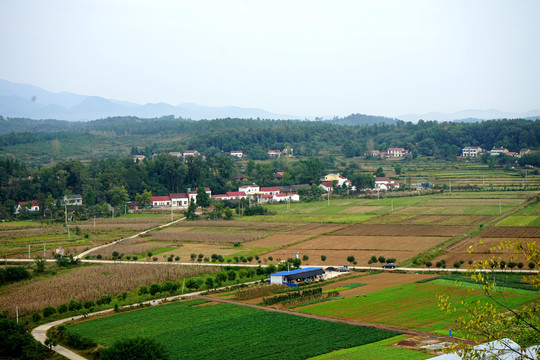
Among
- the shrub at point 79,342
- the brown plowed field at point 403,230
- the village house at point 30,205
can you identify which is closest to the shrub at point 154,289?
the shrub at point 79,342

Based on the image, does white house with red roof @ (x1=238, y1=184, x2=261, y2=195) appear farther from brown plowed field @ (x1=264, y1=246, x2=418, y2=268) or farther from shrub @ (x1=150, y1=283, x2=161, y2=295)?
shrub @ (x1=150, y1=283, x2=161, y2=295)

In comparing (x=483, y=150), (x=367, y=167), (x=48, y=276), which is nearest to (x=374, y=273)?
(x=48, y=276)

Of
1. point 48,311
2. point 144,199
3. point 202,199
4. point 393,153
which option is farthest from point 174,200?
point 393,153

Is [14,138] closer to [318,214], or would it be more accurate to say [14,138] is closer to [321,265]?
[318,214]

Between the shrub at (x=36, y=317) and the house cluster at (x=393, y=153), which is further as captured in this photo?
the house cluster at (x=393, y=153)

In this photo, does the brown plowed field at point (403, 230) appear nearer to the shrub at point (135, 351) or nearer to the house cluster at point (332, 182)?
the house cluster at point (332, 182)

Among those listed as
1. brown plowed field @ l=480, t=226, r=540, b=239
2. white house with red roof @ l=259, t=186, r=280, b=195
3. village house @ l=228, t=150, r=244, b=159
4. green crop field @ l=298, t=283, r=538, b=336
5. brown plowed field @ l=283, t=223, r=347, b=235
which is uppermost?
village house @ l=228, t=150, r=244, b=159

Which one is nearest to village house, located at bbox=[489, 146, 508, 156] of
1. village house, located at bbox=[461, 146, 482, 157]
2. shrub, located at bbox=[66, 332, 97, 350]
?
village house, located at bbox=[461, 146, 482, 157]
